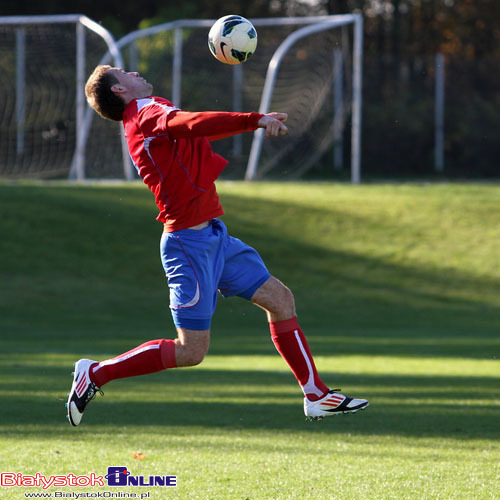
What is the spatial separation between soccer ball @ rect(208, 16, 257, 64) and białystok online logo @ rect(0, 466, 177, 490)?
285 cm

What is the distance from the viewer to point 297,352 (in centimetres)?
638

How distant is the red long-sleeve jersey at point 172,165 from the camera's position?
6086 mm

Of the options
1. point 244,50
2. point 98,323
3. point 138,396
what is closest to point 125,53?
point 98,323

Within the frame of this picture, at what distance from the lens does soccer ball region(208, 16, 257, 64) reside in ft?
21.8

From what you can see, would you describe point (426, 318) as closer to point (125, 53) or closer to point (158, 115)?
point (158, 115)

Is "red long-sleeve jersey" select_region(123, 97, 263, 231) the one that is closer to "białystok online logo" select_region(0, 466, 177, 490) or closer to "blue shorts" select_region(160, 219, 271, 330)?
"blue shorts" select_region(160, 219, 271, 330)

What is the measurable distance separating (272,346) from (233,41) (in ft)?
26.0

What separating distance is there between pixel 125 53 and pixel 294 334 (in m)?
25.5

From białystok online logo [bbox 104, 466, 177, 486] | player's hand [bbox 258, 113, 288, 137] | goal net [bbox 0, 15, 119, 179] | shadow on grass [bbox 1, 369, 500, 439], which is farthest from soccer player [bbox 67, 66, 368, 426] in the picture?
goal net [bbox 0, 15, 119, 179]

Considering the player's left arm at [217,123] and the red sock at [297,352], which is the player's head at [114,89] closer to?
the player's left arm at [217,123]

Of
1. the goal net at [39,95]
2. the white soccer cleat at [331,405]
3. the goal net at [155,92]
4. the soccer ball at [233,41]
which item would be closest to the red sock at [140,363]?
the white soccer cleat at [331,405]

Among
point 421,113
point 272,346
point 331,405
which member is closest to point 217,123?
point 331,405

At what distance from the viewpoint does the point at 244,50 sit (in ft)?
21.8

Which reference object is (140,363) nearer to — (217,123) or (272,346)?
(217,123)
